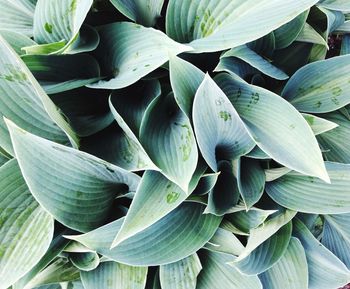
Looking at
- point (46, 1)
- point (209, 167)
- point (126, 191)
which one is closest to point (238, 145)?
point (209, 167)

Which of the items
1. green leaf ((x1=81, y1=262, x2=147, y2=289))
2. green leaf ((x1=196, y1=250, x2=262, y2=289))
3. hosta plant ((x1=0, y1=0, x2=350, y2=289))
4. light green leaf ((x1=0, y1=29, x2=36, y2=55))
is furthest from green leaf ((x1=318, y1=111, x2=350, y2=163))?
light green leaf ((x1=0, y1=29, x2=36, y2=55))

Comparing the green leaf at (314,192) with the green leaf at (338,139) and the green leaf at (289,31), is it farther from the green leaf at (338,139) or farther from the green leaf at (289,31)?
the green leaf at (289,31)

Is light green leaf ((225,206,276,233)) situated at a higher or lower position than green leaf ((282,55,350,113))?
lower

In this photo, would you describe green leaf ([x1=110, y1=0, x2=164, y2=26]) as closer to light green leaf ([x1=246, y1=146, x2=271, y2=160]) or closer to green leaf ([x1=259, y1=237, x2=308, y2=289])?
light green leaf ([x1=246, y1=146, x2=271, y2=160])

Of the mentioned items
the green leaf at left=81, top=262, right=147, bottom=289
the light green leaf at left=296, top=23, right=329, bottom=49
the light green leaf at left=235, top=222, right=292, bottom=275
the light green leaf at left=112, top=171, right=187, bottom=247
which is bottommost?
the light green leaf at left=235, top=222, right=292, bottom=275

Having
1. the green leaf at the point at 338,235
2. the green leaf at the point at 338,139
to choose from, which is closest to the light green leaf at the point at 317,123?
the green leaf at the point at 338,139

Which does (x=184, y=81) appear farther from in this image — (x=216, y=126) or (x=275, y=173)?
(x=275, y=173)
